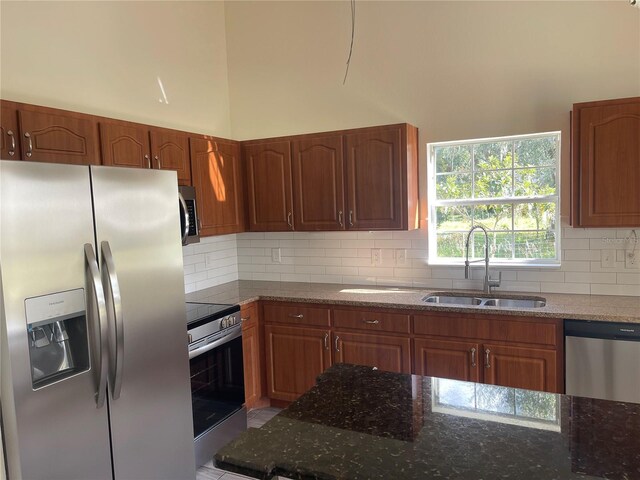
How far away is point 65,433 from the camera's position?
6.48ft

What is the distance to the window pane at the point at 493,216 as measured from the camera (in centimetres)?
345

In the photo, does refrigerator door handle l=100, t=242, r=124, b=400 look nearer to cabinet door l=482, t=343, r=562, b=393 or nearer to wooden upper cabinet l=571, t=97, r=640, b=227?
cabinet door l=482, t=343, r=562, b=393

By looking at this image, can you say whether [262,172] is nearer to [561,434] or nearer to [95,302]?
[95,302]

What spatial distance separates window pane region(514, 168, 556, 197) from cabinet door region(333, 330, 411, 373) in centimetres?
134

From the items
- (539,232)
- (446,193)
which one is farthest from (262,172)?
(539,232)

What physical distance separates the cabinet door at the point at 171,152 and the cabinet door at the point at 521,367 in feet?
7.22

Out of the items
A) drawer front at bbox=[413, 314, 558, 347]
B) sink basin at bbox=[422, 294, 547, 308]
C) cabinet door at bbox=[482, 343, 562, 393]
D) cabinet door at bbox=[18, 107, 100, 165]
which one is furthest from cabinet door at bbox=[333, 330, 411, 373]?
cabinet door at bbox=[18, 107, 100, 165]

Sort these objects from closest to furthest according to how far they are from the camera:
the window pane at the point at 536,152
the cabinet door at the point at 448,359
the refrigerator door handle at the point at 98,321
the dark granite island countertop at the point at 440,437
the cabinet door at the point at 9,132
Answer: the dark granite island countertop at the point at 440,437
the refrigerator door handle at the point at 98,321
the cabinet door at the point at 9,132
the cabinet door at the point at 448,359
the window pane at the point at 536,152

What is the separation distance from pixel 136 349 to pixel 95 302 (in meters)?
0.35

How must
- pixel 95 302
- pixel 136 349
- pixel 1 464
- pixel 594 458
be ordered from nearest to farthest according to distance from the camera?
pixel 594 458, pixel 1 464, pixel 95 302, pixel 136 349

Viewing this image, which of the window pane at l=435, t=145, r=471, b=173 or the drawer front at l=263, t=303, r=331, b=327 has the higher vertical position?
the window pane at l=435, t=145, r=471, b=173

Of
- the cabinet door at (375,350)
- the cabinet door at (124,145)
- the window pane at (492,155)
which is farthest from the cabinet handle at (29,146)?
the window pane at (492,155)

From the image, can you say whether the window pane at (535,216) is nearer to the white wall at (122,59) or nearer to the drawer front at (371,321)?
the drawer front at (371,321)

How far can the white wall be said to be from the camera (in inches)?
104
